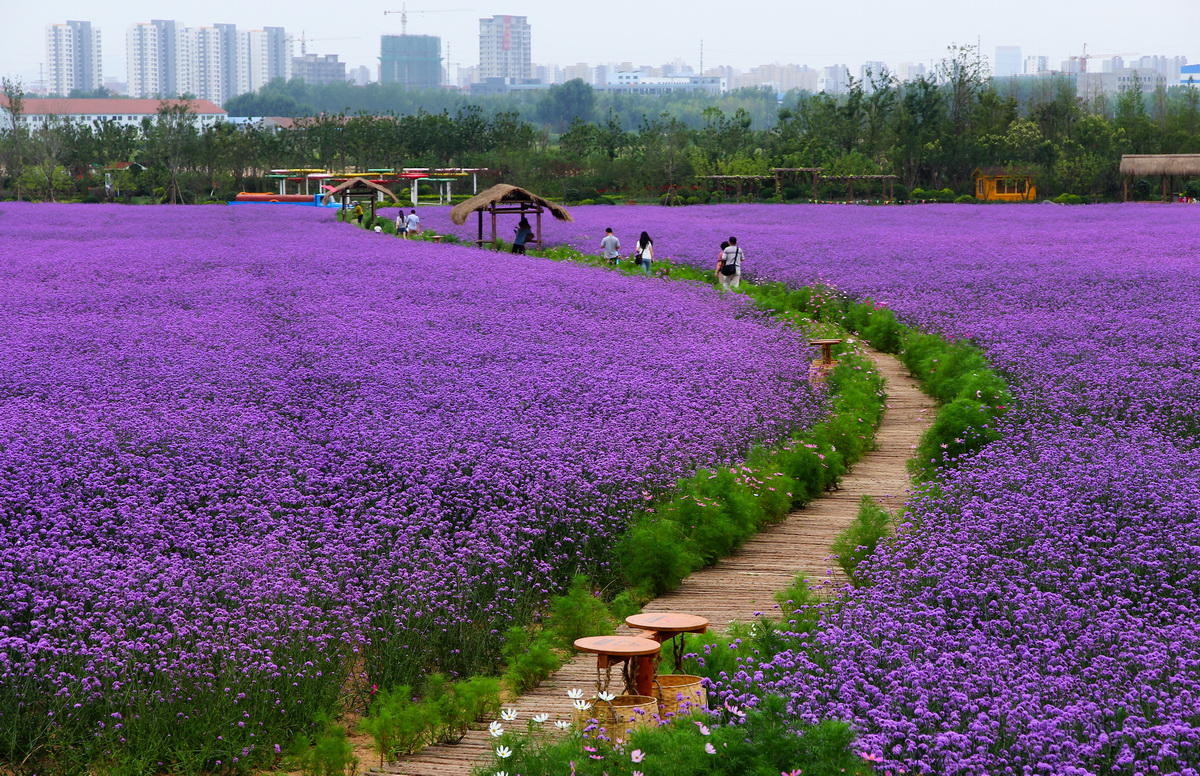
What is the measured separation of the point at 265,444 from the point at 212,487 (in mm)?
1034

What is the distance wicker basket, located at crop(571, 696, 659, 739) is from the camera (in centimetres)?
509

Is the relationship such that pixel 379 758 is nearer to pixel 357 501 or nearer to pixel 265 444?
pixel 357 501

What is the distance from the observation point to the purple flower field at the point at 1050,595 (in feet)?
14.1

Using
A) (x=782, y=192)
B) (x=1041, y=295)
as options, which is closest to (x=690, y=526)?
(x=1041, y=295)

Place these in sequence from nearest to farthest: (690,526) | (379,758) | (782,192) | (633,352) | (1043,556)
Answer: (379,758), (1043,556), (690,526), (633,352), (782,192)

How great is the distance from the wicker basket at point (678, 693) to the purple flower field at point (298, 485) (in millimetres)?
1378

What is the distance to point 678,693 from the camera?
214 inches

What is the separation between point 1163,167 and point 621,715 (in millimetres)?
66496

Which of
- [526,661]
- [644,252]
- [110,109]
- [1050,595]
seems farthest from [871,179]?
[110,109]

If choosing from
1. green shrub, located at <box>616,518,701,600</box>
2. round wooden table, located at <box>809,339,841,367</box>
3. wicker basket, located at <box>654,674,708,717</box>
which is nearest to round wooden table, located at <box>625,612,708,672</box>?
wicker basket, located at <box>654,674,708,717</box>

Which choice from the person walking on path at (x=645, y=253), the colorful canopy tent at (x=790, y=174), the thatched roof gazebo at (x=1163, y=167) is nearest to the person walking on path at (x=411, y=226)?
the person walking on path at (x=645, y=253)

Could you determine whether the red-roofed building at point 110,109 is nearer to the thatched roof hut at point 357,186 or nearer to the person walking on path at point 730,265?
the thatched roof hut at point 357,186

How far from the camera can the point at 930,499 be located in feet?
26.4

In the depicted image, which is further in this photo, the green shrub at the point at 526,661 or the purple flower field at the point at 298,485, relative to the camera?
the green shrub at the point at 526,661
